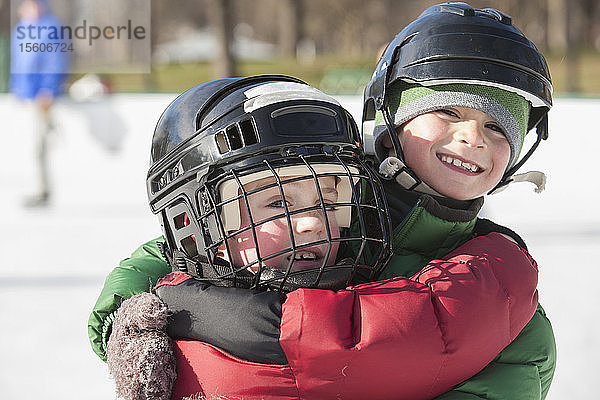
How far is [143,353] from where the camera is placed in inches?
53.3

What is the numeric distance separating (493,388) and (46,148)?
5.88 m

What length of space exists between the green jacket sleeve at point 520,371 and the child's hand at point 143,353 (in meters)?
0.50

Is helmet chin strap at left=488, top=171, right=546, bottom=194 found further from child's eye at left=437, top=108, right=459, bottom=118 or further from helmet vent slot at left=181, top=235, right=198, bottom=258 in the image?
helmet vent slot at left=181, top=235, right=198, bottom=258

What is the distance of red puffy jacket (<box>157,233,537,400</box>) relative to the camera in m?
1.31

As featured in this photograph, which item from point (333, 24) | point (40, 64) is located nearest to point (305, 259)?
point (40, 64)

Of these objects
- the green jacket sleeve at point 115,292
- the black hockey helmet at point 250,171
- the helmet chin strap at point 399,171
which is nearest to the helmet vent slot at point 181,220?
the black hockey helmet at point 250,171

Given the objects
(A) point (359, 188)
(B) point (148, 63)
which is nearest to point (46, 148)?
(A) point (359, 188)

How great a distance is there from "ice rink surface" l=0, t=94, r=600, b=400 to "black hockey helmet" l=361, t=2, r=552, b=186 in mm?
1343

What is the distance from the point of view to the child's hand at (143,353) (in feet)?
4.44

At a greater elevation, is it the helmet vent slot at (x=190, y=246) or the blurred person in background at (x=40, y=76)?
the blurred person in background at (x=40, y=76)

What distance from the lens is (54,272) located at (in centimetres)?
423

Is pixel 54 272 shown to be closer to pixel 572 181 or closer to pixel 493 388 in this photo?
pixel 493 388

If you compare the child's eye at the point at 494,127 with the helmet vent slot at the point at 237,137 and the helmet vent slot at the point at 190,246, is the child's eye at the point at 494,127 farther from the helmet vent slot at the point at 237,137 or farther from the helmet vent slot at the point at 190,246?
the helmet vent slot at the point at 190,246

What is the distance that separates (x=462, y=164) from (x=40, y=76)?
18.4ft
